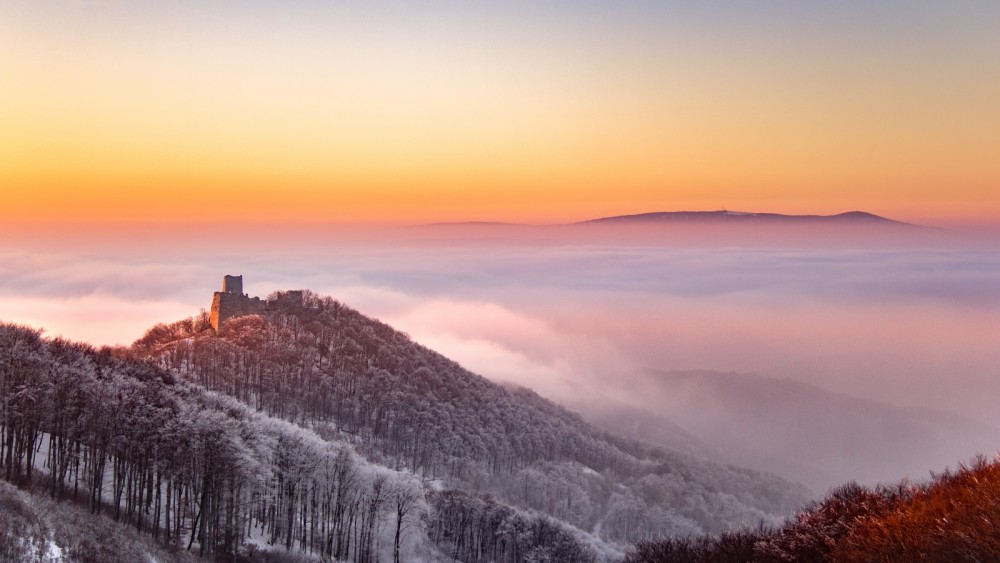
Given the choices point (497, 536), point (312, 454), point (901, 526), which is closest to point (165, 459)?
point (312, 454)

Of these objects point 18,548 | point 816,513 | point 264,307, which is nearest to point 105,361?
point 18,548

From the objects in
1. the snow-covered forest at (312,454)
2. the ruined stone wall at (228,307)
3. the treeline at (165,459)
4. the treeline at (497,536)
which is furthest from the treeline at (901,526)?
the ruined stone wall at (228,307)

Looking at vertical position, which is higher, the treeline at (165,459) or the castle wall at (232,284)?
the castle wall at (232,284)

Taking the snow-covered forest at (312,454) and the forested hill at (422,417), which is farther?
the forested hill at (422,417)

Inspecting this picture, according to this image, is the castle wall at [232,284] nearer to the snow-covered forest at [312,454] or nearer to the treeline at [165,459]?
the snow-covered forest at [312,454]

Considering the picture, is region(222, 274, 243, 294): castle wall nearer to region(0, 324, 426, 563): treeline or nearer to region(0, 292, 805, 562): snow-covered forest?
region(0, 292, 805, 562): snow-covered forest

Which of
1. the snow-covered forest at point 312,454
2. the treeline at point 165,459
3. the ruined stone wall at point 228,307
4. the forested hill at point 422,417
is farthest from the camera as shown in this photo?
the ruined stone wall at point 228,307
